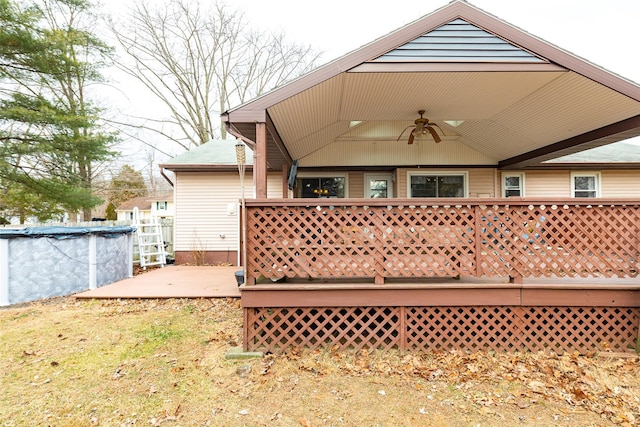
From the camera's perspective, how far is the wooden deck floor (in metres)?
5.68

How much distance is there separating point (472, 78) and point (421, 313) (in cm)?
346

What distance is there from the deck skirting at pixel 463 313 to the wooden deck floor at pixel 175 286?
203 cm

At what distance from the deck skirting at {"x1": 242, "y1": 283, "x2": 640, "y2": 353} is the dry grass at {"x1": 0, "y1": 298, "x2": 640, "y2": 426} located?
0.62 feet

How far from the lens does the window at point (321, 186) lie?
912 cm

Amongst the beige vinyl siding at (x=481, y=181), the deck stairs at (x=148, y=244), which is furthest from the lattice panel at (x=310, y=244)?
the deck stairs at (x=148, y=244)

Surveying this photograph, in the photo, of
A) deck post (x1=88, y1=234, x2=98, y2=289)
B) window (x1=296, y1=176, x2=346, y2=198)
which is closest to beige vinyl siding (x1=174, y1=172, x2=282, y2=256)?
window (x1=296, y1=176, x2=346, y2=198)

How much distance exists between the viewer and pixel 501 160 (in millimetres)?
8500

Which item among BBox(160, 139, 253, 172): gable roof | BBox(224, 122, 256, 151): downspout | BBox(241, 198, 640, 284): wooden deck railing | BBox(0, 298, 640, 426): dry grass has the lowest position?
BBox(0, 298, 640, 426): dry grass

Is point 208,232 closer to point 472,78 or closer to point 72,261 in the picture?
point 72,261

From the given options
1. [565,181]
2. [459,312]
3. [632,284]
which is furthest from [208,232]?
[565,181]

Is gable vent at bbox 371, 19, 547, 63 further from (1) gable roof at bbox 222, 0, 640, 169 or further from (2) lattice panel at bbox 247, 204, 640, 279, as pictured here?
(2) lattice panel at bbox 247, 204, 640, 279

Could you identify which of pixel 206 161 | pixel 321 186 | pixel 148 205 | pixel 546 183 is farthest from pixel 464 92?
pixel 148 205

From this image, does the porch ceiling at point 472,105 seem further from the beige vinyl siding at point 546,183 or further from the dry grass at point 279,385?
the dry grass at point 279,385

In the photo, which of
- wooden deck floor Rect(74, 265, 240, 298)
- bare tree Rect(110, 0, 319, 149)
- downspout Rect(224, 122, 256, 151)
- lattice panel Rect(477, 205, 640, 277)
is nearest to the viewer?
lattice panel Rect(477, 205, 640, 277)
